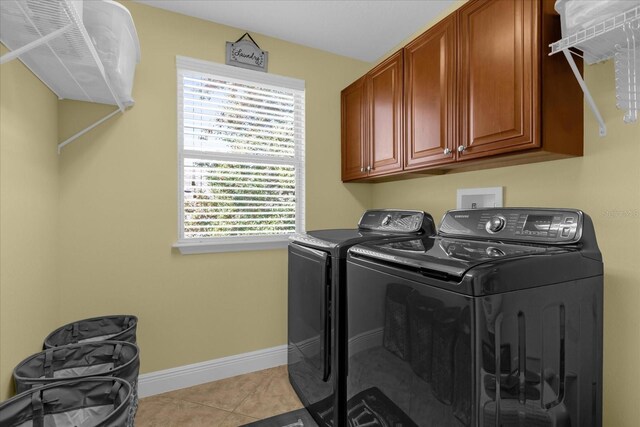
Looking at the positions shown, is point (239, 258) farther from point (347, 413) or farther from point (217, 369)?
point (347, 413)

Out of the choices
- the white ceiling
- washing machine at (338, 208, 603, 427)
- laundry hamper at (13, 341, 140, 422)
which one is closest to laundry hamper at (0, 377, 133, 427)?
laundry hamper at (13, 341, 140, 422)

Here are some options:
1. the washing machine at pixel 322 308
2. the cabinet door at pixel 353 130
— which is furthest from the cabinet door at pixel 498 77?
the cabinet door at pixel 353 130

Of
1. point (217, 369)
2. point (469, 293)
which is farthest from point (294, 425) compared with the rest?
point (469, 293)

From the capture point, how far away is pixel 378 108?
230 centimetres

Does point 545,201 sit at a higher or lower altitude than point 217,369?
higher

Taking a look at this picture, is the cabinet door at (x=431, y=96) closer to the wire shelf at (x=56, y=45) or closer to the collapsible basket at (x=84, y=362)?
the wire shelf at (x=56, y=45)

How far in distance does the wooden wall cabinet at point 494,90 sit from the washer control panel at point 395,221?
0.96 ft

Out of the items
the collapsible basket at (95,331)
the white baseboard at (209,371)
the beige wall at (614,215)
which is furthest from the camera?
the white baseboard at (209,371)

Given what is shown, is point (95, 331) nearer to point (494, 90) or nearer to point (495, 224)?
point (495, 224)

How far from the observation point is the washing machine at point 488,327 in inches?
34.7

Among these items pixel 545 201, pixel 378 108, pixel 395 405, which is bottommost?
pixel 395 405

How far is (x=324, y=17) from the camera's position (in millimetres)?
2258

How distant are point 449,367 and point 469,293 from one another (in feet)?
0.79

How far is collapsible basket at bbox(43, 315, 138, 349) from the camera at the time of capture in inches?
70.0
